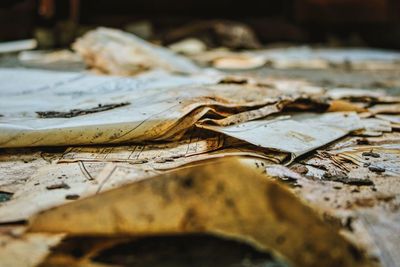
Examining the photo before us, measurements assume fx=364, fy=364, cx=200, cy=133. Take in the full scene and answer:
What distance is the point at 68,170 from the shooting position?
93cm

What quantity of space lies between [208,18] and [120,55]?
412cm

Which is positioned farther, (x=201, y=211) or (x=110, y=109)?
(x=110, y=109)

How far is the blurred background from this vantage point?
4.73 metres

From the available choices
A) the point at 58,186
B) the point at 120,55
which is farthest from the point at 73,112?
the point at 120,55

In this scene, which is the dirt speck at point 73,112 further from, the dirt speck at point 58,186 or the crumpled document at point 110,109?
the dirt speck at point 58,186

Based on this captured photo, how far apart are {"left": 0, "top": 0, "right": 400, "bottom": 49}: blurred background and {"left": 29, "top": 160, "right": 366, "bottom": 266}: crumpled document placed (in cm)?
406

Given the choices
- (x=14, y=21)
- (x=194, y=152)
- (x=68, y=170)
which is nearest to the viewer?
(x=68, y=170)

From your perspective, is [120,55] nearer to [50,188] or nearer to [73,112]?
[73,112]

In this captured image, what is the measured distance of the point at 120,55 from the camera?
2.44 metres

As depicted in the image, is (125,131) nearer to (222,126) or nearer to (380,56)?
(222,126)

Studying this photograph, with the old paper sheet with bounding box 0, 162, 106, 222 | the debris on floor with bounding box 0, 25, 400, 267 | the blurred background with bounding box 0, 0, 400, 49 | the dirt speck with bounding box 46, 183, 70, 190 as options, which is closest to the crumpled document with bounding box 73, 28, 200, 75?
the debris on floor with bounding box 0, 25, 400, 267

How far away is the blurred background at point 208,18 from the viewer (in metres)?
4.73

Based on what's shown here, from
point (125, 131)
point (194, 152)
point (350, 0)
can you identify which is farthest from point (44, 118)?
point (350, 0)

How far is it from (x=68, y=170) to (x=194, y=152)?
0.34 metres
